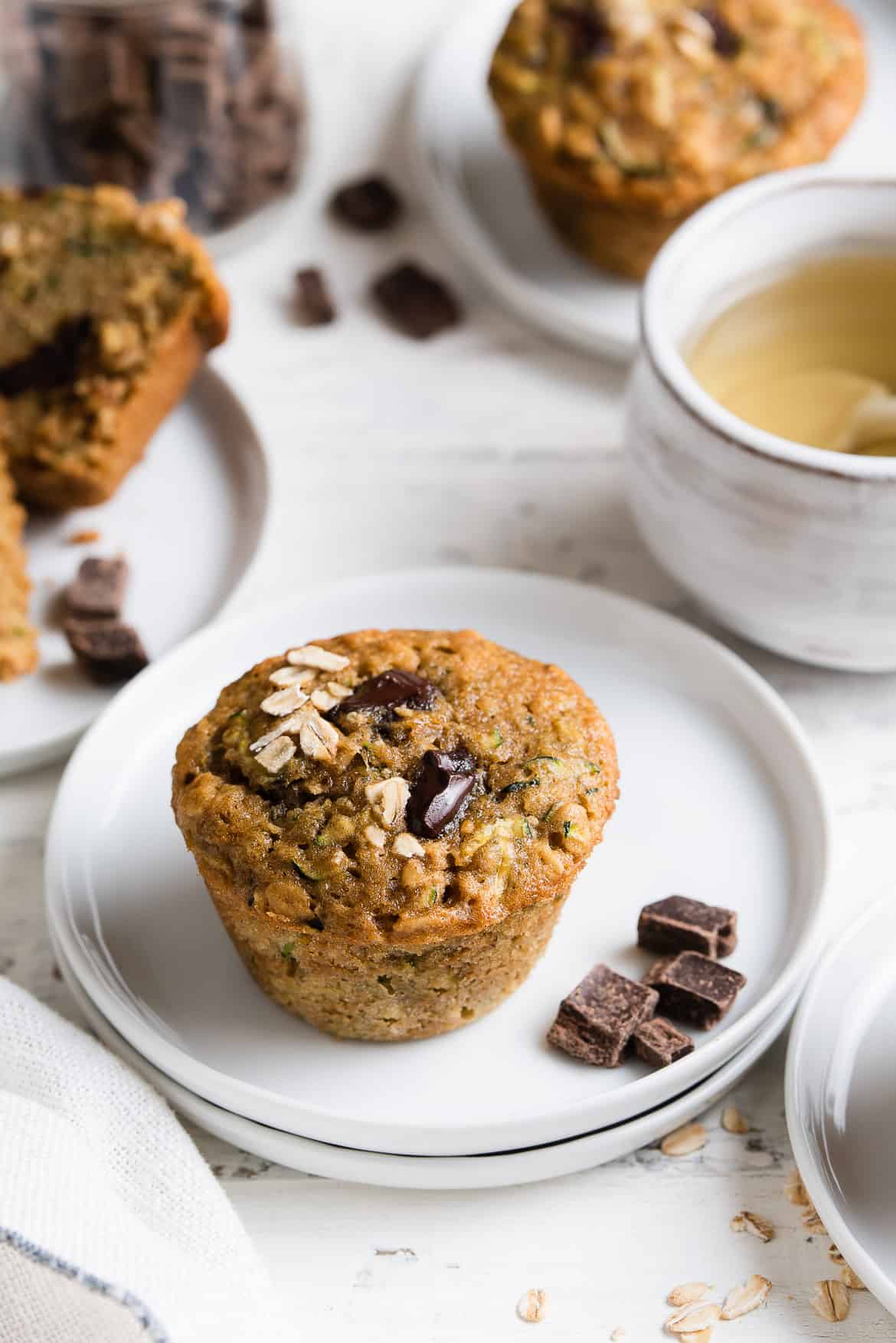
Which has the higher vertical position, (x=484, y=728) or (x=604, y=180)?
(x=604, y=180)

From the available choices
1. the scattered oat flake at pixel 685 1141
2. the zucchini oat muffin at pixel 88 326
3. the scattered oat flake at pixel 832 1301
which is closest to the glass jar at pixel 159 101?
the zucchini oat muffin at pixel 88 326

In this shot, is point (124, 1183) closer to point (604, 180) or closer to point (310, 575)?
point (310, 575)

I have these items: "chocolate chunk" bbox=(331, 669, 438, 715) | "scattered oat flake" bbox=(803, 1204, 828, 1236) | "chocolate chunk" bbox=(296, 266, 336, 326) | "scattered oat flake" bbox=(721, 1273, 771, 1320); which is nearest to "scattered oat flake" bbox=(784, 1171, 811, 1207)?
"scattered oat flake" bbox=(803, 1204, 828, 1236)

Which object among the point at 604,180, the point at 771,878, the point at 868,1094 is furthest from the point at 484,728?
the point at 604,180

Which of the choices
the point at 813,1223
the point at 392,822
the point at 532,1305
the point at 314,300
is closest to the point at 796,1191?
the point at 813,1223

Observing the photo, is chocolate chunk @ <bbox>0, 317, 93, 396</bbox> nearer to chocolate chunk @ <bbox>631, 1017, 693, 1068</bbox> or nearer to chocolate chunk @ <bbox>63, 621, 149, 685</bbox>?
chocolate chunk @ <bbox>63, 621, 149, 685</bbox>
